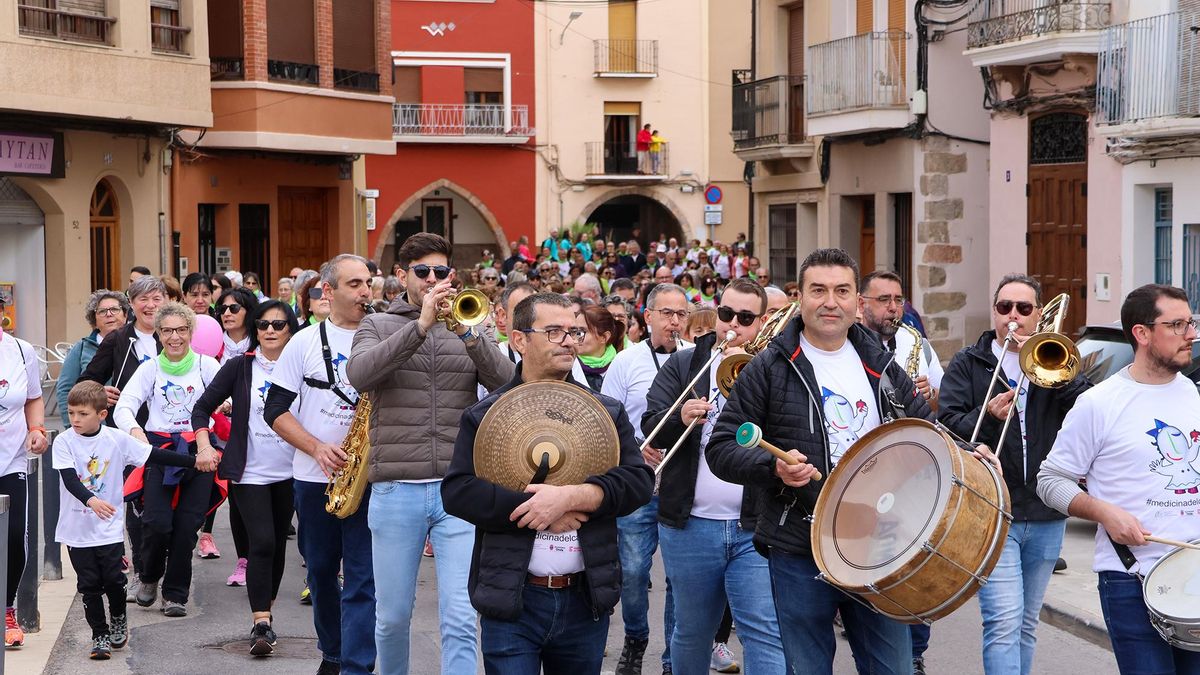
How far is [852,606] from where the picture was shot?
5672mm

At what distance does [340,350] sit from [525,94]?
41284 millimetres

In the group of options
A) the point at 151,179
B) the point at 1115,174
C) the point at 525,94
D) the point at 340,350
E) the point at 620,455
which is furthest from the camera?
the point at 525,94

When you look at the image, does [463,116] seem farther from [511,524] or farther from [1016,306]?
[511,524]

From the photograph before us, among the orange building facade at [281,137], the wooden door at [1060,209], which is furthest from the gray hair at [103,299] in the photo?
the orange building facade at [281,137]

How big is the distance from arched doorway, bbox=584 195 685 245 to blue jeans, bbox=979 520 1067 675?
44149 millimetres

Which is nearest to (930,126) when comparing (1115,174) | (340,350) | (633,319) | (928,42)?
(928,42)

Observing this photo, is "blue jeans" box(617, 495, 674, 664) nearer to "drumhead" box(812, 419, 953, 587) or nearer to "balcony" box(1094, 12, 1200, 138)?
"drumhead" box(812, 419, 953, 587)

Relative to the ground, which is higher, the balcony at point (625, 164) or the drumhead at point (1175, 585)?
the balcony at point (625, 164)

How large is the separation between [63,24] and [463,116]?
82.5 feet

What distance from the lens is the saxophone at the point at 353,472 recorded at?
7264 millimetres

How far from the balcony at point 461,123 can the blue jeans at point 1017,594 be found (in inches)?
1622

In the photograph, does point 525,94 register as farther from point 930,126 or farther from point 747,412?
point 747,412

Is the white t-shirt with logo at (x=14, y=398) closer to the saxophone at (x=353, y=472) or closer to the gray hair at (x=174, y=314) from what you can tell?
the gray hair at (x=174, y=314)

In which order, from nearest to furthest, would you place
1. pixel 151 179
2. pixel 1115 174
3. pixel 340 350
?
pixel 340 350
pixel 1115 174
pixel 151 179
